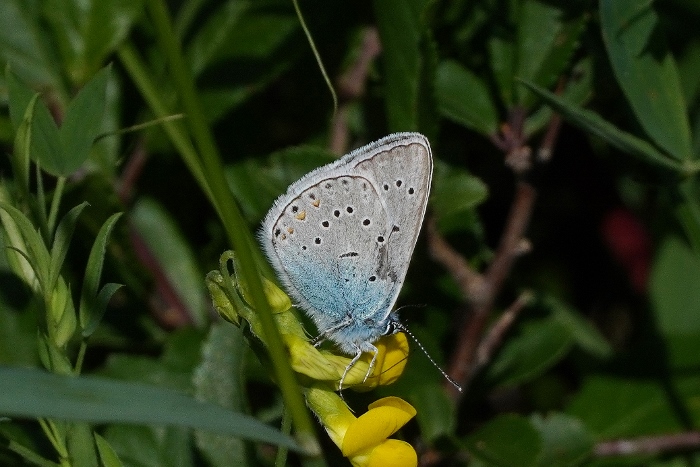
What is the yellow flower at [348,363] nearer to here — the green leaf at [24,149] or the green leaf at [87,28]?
the green leaf at [24,149]

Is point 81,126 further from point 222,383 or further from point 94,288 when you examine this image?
point 222,383

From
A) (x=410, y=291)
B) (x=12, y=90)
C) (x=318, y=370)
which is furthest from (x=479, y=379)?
(x=12, y=90)

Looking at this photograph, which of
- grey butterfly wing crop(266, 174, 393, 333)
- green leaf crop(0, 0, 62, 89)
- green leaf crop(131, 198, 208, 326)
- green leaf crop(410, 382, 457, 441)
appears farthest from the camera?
green leaf crop(131, 198, 208, 326)

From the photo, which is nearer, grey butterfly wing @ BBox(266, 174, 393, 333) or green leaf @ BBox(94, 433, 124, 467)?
green leaf @ BBox(94, 433, 124, 467)

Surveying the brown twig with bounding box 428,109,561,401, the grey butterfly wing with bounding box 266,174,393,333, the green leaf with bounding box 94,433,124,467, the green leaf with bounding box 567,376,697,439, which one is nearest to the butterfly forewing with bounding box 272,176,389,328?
the grey butterfly wing with bounding box 266,174,393,333

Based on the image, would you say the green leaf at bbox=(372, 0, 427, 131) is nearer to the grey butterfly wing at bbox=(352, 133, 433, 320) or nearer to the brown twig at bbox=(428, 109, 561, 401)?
the grey butterfly wing at bbox=(352, 133, 433, 320)

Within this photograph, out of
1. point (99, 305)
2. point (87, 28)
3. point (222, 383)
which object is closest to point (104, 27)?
point (87, 28)

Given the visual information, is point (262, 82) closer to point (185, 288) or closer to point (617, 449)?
point (185, 288)
